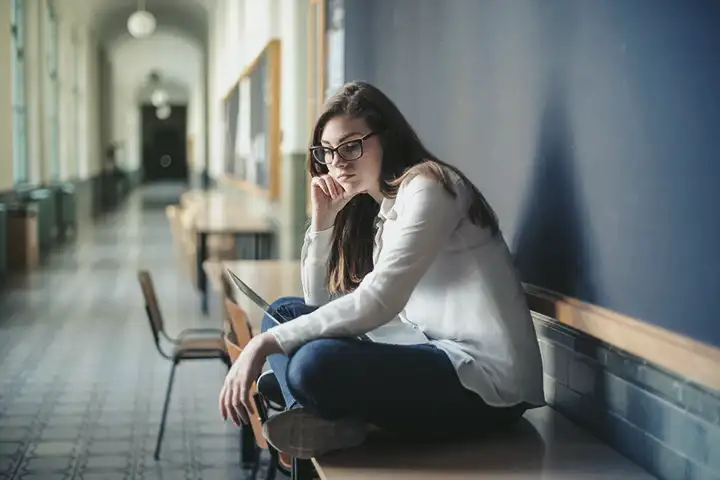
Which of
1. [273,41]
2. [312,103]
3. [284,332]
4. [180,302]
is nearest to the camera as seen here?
[284,332]

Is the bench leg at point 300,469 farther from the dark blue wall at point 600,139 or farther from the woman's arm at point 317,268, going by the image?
the dark blue wall at point 600,139

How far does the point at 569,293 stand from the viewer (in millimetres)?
2256

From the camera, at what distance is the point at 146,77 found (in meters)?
31.8

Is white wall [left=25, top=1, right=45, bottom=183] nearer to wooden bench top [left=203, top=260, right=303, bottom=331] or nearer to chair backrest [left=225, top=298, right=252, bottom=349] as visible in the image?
wooden bench top [left=203, top=260, right=303, bottom=331]

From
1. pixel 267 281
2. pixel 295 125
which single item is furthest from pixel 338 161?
pixel 295 125

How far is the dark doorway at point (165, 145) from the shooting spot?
1688 inches

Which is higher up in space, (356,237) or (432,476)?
(356,237)

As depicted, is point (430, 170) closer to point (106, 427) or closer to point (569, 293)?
point (569, 293)

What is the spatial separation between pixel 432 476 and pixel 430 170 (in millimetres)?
649

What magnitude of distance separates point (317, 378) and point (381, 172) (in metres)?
0.62

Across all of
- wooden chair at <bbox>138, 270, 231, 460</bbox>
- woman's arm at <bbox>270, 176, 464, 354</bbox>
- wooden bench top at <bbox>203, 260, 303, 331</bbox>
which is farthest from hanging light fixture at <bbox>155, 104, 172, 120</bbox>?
woman's arm at <bbox>270, 176, 464, 354</bbox>

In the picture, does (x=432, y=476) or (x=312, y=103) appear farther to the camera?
(x=312, y=103)

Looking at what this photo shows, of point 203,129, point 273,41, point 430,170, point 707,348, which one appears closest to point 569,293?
point 430,170

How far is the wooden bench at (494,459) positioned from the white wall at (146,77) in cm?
2044
